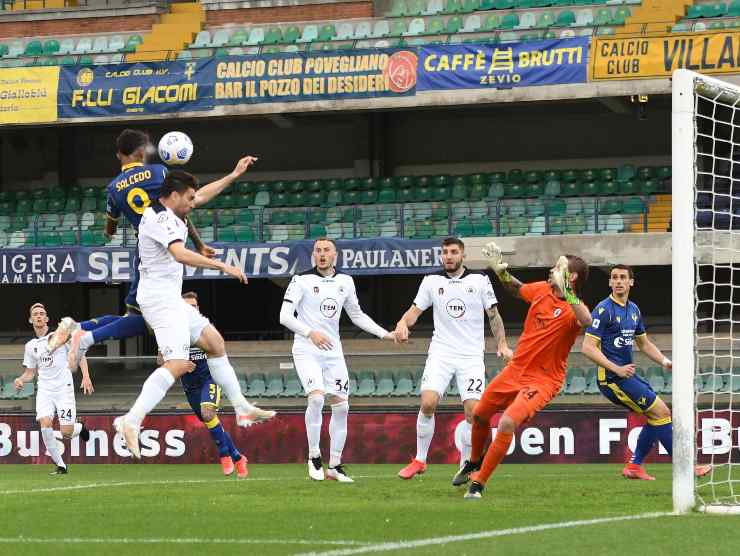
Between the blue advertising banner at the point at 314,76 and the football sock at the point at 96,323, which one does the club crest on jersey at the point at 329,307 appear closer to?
the football sock at the point at 96,323

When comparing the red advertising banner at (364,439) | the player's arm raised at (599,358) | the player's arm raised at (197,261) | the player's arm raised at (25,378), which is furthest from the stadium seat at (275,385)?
the player's arm raised at (197,261)

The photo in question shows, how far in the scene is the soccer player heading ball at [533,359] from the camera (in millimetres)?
10219

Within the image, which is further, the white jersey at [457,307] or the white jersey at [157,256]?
the white jersey at [457,307]

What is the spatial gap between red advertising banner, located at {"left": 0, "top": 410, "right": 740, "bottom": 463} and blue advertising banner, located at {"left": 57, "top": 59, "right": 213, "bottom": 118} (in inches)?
336

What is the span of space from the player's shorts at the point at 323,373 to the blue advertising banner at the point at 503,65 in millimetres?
14587

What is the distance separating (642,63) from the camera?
2627cm

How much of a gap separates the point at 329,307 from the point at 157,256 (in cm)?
331

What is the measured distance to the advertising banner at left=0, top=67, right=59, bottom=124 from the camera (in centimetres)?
2933

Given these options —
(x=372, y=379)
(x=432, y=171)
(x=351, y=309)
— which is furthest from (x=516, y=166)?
(x=351, y=309)

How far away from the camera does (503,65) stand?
27016mm

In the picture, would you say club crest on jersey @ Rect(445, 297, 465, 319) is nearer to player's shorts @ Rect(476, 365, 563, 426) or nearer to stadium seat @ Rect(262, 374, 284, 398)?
player's shorts @ Rect(476, 365, 563, 426)

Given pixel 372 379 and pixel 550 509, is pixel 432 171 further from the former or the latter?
pixel 550 509

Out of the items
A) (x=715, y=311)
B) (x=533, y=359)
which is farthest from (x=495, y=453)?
(x=715, y=311)

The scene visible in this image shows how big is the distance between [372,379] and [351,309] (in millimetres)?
9363
